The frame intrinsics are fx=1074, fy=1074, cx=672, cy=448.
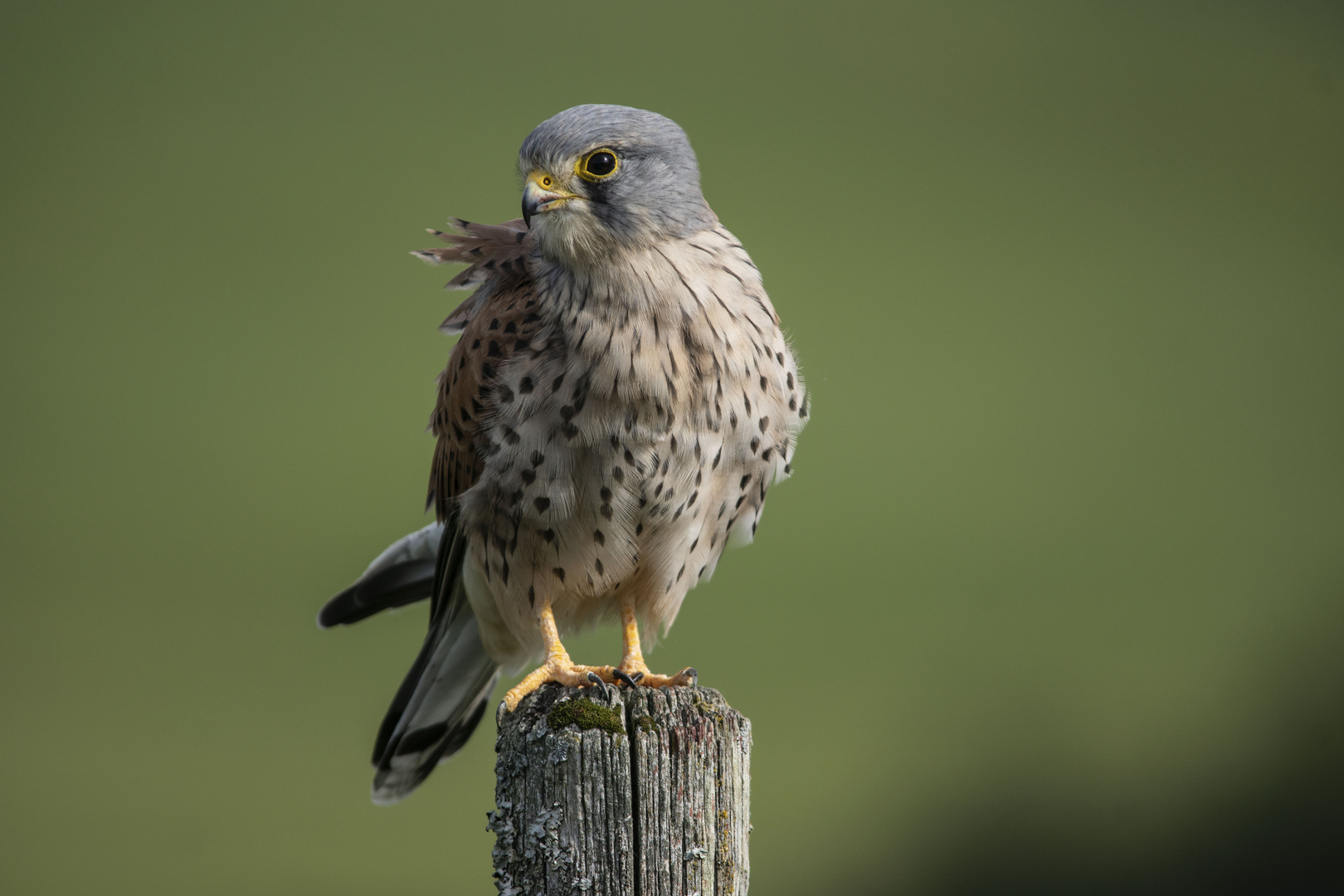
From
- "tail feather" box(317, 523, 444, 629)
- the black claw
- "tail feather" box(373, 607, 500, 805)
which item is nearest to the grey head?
the black claw

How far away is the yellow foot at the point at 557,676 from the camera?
174cm

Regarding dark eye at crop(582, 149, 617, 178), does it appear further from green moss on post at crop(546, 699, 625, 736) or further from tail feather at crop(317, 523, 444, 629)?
tail feather at crop(317, 523, 444, 629)

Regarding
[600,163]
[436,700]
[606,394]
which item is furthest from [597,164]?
[436,700]

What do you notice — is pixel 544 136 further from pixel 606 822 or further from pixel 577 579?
pixel 606 822

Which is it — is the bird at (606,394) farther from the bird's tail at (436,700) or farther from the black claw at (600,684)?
the bird's tail at (436,700)

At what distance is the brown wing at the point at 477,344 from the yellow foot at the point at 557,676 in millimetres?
374

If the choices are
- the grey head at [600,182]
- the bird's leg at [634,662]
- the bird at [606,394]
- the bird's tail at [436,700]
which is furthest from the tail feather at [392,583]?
the grey head at [600,182]

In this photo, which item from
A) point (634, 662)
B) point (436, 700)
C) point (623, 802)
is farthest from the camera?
point (436, 700)

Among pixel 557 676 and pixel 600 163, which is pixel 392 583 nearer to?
pixel 557 676

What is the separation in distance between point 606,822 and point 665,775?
3.8 inches

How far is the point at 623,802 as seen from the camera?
4.54ft

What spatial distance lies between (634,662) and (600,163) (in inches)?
35.9

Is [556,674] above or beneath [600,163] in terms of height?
beneath

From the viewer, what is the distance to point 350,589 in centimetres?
230
